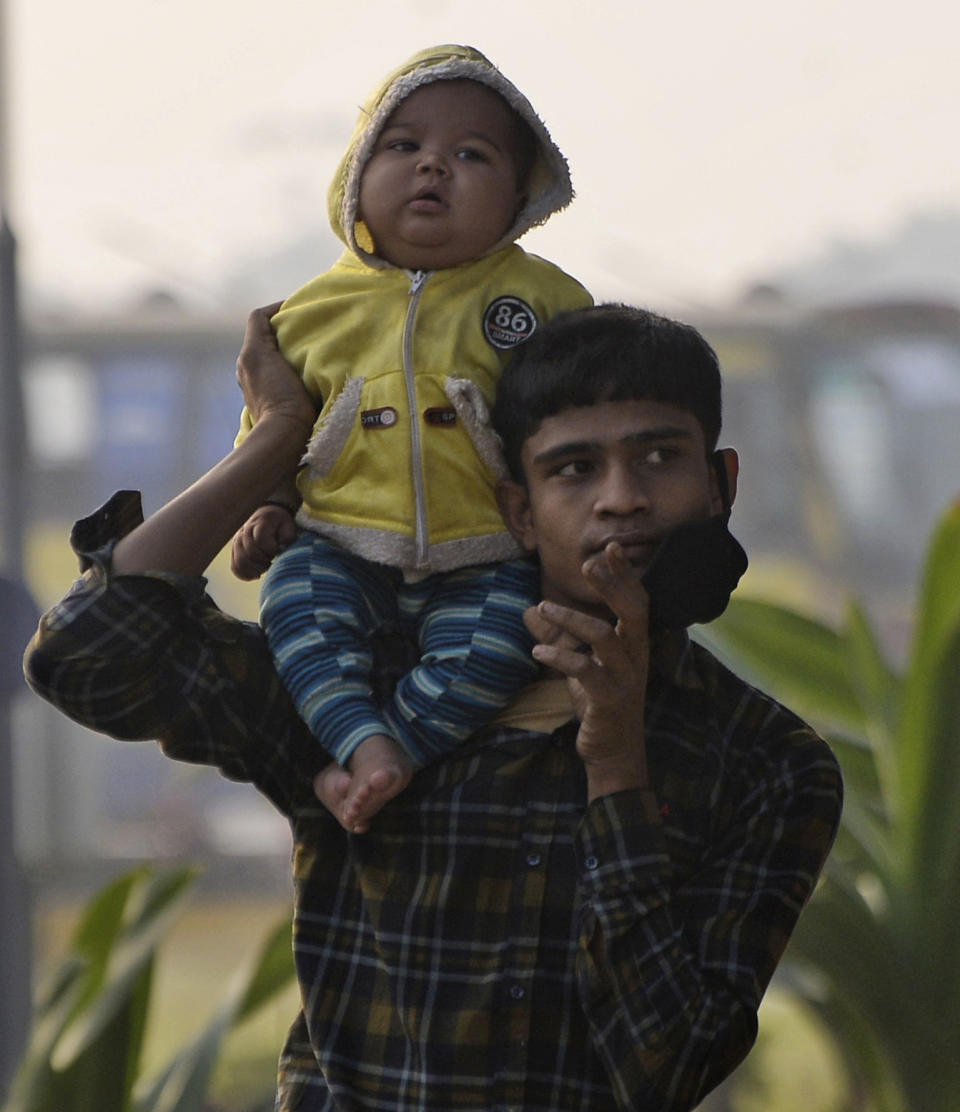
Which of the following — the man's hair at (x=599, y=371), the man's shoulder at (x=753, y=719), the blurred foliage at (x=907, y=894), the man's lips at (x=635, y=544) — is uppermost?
the man's hair at (x=599, y=371)

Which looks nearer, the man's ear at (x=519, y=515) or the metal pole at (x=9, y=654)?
the man's ear at (x=519, y=515)

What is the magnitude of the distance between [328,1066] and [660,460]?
19.0 inches

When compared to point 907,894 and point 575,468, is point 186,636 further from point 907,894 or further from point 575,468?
point 907,894

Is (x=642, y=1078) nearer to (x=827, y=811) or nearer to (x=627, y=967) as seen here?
(x=627, y=967)

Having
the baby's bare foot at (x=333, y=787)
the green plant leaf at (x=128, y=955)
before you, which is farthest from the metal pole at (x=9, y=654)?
the baby's bare foot at (x=333, y=787)

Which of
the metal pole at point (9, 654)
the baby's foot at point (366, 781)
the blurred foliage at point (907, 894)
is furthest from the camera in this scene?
the metal pole at point (9, 654)

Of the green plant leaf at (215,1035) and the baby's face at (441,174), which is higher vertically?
the baby's face at (441,174)

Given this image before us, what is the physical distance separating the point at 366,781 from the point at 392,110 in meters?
→ 0.48

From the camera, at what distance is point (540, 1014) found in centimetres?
104

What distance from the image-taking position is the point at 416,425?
1.07 meters

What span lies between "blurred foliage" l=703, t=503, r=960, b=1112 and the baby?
1282 mm

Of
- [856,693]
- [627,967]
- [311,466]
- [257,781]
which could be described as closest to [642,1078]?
[627,967]

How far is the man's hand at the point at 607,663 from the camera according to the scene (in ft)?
3.32

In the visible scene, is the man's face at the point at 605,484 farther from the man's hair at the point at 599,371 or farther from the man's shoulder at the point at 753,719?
the man's shoulder at the point at 753,719
